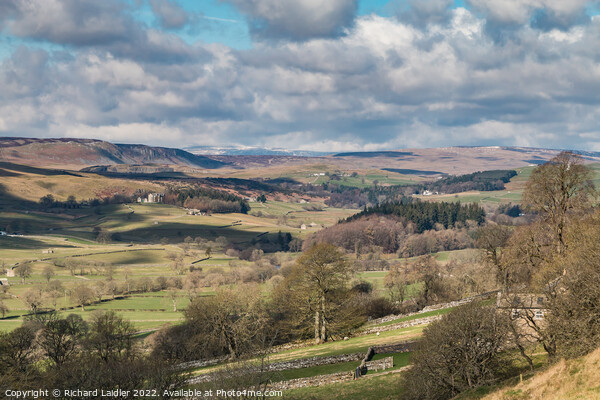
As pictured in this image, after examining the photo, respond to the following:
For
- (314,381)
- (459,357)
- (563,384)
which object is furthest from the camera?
(314,381)

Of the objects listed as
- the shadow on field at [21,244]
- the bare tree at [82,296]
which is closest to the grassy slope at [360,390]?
the bare tree at [82,296]

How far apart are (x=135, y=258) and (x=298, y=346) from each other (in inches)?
4896

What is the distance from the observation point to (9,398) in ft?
110

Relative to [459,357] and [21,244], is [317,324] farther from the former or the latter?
[21,244]

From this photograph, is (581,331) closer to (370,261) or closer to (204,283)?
(204,283)

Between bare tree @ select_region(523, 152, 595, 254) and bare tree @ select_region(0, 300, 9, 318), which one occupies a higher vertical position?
bare tree @ select_region(523, 152, 595, 254)

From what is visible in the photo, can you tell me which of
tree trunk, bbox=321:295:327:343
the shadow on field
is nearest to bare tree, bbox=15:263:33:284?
the shadow on field

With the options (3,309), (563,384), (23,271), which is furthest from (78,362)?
(23,271)

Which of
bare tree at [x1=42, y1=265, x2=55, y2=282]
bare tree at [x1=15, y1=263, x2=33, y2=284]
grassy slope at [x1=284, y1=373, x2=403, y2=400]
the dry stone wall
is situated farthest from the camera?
bare tree at [x1=15, y1=263, x2=33, y2=284]

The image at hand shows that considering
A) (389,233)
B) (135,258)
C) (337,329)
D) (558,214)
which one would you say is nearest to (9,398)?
(337,329)

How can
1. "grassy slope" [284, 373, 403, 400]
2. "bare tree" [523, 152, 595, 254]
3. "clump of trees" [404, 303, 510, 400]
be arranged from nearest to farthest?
"clump of trees" [404, 303, 510, 400] → "grassy slope" [284, 373, 403, 400] → "bare tree" [523, 152, 595, 254]

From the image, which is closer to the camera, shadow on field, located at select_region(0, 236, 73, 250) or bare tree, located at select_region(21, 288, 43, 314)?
bare tree, located at select_region(21, 288, 43, 314)

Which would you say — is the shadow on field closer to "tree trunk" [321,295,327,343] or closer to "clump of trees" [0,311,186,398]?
"clump of trees" [0,311,186,398]

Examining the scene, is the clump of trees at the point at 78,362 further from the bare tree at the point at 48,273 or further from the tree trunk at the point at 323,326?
the bare tree at the point at 48,273
